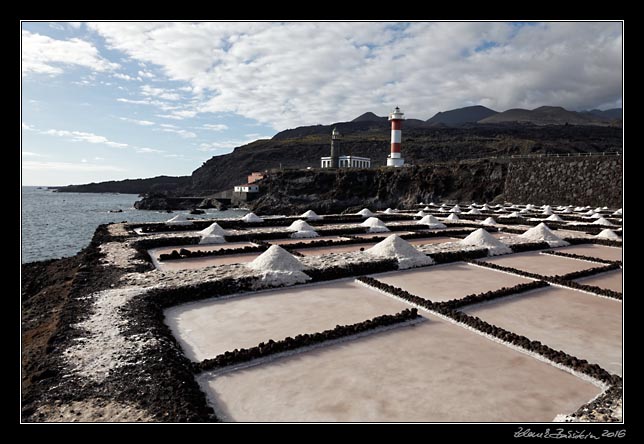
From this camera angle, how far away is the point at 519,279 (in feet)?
36.8

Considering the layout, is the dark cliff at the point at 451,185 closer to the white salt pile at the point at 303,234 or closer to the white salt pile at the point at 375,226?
the white salt pile at the point at 375,226

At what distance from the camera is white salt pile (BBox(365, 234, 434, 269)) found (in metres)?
12.5

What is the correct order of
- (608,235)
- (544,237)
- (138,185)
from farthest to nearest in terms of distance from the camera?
(138,185)
(608,235)
(544,237)

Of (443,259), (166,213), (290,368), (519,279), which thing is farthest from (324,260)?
(166,213)

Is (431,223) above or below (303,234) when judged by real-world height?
above

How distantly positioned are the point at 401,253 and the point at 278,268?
4.46 meters

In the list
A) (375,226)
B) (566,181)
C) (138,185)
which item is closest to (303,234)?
(375,226)

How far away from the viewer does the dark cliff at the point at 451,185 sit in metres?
38.7

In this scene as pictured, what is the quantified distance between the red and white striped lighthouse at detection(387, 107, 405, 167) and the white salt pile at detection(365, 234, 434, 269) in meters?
43.9

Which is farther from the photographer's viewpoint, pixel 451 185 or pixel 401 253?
pixel 451 185

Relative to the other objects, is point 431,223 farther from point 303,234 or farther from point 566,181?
point 566,181

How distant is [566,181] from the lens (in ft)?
134

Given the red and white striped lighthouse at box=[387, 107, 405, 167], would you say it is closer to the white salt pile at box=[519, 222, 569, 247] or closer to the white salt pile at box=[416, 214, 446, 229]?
the white salt pile at box=[416, 214, 446, 229]

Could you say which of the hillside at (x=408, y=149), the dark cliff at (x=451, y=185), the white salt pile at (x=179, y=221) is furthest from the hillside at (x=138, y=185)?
the white salt pile at (x=179, y=221)
